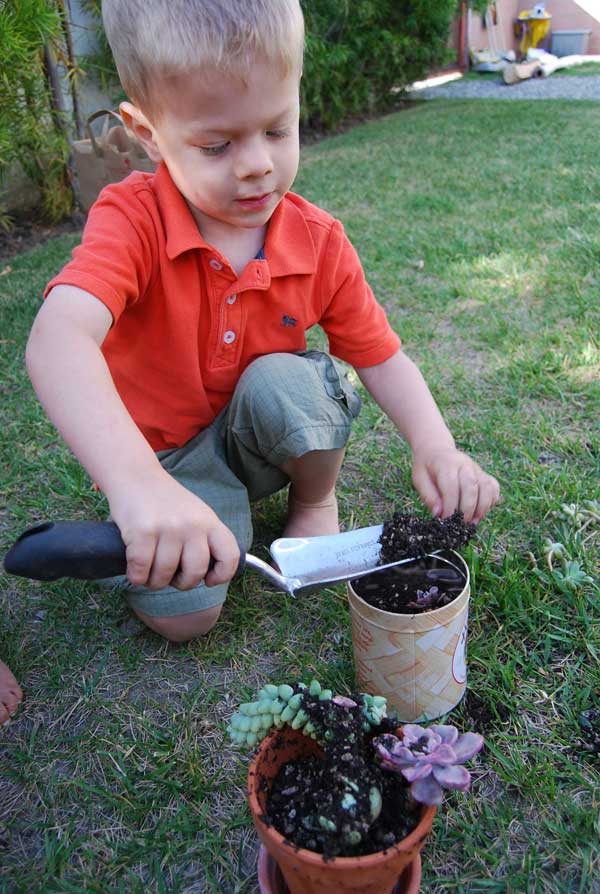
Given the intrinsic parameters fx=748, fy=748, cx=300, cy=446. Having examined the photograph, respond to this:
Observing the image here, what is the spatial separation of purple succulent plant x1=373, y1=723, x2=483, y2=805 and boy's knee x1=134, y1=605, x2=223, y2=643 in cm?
60

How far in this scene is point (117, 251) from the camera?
1.38m

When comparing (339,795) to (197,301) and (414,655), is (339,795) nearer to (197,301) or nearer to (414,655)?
(414,655)

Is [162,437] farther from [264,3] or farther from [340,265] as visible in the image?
[264,3]

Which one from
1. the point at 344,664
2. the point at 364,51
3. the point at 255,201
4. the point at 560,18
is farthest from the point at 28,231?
the point at 560,18

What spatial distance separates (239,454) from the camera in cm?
166

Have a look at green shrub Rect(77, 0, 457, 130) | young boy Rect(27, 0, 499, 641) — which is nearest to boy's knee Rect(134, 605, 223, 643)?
young boy Rect(27, 0, 499, 641)

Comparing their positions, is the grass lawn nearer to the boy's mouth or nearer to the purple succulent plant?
the purple succulent plant

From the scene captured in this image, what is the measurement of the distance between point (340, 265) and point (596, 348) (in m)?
1.24

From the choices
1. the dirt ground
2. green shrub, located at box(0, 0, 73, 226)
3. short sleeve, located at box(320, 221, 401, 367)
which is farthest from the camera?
the dirt ground

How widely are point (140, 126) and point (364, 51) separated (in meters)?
7.48

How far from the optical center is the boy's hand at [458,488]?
136 centimetres

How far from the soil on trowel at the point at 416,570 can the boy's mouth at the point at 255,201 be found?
61cm

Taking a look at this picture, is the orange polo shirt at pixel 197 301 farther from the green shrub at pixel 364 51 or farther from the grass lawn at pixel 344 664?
the green shrub at pixel 364 51

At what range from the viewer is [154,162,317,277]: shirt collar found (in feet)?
4.77
